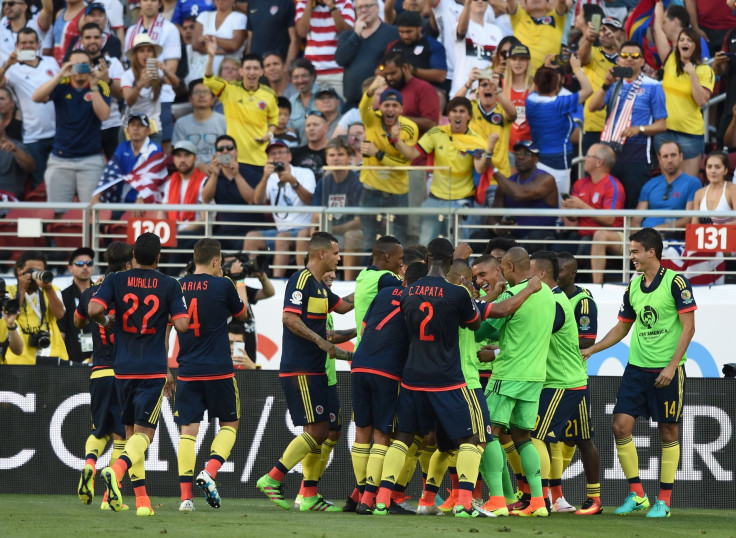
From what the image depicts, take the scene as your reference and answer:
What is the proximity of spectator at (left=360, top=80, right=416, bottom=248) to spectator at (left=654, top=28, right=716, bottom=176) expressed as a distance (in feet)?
11.3

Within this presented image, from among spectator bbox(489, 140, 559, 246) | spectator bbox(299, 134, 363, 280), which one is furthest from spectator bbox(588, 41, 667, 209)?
spectator bbox(299, 134, 363, 280)

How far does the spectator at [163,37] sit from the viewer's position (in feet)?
61.5

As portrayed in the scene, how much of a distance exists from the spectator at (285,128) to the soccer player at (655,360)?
8.12 meters

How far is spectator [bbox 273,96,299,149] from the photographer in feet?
59.4

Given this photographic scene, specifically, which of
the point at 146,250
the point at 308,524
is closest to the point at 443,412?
the point at 308,524

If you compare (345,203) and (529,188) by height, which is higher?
(529,188)

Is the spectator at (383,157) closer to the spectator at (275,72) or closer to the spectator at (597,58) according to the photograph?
the spectator at (275,72)

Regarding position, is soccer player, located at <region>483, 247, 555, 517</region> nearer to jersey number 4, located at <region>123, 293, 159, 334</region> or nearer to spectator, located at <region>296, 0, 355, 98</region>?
jersey number 4, located at <region>123, 293, 159, 334</region>

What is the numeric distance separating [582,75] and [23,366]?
915 cm

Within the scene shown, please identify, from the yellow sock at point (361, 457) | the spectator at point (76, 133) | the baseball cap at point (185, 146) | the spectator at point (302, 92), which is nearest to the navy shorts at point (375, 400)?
the yellow sock at point (361, 457)

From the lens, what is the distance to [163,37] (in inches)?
754

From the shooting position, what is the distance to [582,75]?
17469mm

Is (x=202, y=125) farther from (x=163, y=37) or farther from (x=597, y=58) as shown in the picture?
(x=597, y=58)

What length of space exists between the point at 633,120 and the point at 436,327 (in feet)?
26.2
